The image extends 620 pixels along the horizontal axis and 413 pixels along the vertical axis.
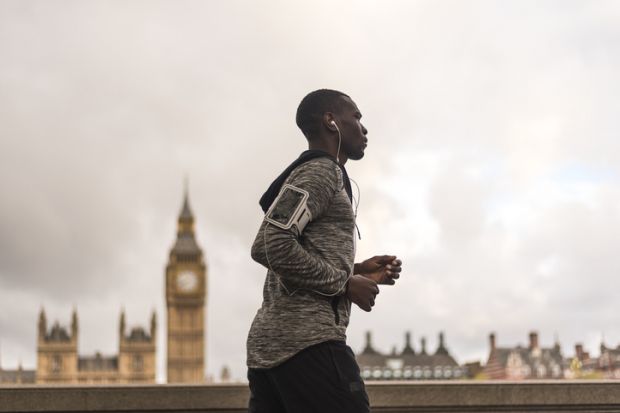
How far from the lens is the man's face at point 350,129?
10.5 feet

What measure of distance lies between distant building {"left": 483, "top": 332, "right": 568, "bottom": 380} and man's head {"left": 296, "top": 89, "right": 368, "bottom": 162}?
73454 mm

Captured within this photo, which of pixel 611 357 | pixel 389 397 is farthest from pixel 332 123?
pixel 611 357

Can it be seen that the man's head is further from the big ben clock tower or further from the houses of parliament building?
the big ben clock tower

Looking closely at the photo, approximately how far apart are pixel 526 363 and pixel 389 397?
72368 mm

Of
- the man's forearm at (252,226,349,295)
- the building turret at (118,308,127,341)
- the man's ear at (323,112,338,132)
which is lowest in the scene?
the man's forearm at (252,226,349,295)

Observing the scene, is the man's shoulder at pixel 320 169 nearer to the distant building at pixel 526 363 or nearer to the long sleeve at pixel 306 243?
the long sleeve at pixel 306 243

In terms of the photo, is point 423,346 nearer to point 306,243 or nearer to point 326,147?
point 326,147

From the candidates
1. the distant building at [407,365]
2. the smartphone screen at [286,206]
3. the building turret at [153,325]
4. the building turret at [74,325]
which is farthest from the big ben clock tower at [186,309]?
the smartphone screen at [286,206]

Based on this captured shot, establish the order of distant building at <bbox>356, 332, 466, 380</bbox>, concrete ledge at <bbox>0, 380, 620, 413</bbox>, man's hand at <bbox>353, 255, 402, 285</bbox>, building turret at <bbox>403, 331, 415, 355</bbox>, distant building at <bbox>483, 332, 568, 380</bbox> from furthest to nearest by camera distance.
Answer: building turret at <bbox>403, 331, 415, 355</bbox>
distant building at <bbox>356, 332, 466, 380</bbox>
distant building at <bbox>483, 332, 568, 380</bbox>
concrete ledge at <bbox>0, 380, 620, 413</bbox>
man's hand at <bbox>353, 255, 402, 285</bbox>

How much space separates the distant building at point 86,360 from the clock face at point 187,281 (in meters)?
→ 7.10

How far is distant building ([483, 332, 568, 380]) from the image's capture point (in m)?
74.4

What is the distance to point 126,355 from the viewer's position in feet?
340

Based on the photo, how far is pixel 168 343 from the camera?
108 metres

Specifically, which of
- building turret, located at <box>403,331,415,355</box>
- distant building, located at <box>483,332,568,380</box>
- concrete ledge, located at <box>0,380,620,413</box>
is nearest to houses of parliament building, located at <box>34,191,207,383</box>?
building turret, located at <box>403,331,415,355</box>
